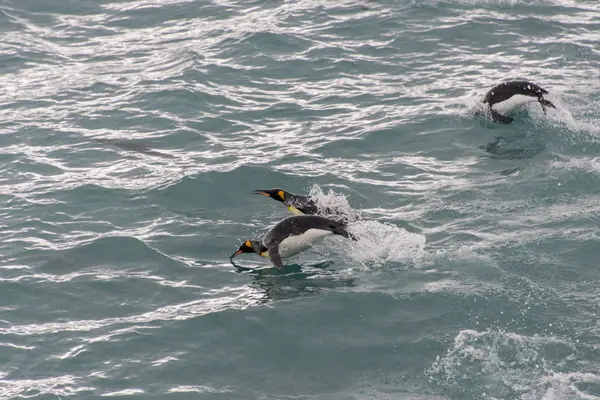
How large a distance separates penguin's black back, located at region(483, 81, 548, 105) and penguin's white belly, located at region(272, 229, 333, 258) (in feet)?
16.6

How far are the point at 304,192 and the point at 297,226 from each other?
1.99 meters

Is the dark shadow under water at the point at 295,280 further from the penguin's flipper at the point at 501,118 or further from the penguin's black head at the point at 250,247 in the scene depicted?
the penguin's flipper at the point at 501,118

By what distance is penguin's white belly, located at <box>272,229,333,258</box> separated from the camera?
34.4 ft

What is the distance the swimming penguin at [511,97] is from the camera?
14.1m

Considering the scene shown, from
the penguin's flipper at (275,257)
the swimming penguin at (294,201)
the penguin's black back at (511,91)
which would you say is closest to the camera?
the penguin's flipper at (275,257)

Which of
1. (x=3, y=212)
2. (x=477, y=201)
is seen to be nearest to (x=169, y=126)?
(x=3, y=212)

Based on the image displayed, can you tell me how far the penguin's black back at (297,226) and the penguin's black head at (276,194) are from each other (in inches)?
43.9

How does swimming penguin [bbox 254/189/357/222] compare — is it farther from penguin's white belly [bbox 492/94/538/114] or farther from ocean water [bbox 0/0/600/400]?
penguin's white belly [bbox 492/94/538/114]

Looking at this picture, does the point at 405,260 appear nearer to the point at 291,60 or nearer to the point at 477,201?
the point at 477,201

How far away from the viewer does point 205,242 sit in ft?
36.4

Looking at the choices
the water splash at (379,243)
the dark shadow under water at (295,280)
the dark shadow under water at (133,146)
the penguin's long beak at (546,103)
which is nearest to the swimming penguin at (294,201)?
the water splash at (379,243)

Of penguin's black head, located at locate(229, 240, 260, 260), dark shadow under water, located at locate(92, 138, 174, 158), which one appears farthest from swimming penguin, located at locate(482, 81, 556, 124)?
penguin's black head, located at locate(229, 240, 260, 260)

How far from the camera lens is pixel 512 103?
14.2 meters

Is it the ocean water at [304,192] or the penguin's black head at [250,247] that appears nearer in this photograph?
the ocean water at [304,192]
